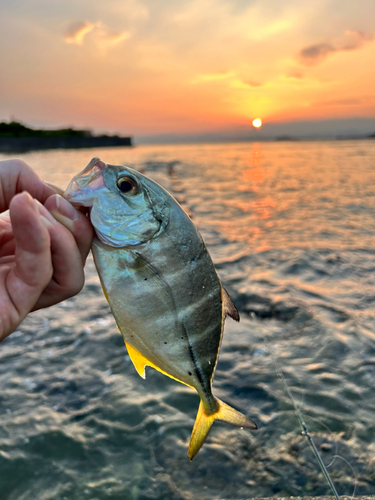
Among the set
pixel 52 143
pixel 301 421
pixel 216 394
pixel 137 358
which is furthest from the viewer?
pixel 52 143

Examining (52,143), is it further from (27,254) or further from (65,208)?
(27,254)

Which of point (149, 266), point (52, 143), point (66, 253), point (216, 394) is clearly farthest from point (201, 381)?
point (52, 143)

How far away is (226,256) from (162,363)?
7.91 meters

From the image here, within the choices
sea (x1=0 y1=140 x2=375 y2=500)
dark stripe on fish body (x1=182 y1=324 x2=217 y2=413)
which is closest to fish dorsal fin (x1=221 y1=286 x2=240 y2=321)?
dark stripe on fish body (x1=182 y1=324 x2=217 y2=413)

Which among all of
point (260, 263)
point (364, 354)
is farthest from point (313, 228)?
point (364, 354)

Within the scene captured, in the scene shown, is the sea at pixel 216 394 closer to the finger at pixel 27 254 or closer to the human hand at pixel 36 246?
the human hand at pixel 36 246

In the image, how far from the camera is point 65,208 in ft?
5.82

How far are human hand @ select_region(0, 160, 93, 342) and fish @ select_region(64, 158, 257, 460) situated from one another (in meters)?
0.11

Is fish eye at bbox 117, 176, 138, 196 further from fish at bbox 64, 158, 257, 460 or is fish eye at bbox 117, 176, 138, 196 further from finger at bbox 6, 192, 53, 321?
finger at bbox 6, 192, 53, 321

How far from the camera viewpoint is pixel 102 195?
1.86 m

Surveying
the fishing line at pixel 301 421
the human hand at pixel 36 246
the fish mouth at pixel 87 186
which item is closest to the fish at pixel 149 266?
the fish mouth at pixel 87 186

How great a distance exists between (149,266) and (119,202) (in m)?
0.37

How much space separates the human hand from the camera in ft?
4.96

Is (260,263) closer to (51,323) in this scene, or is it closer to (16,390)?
(51,323)
